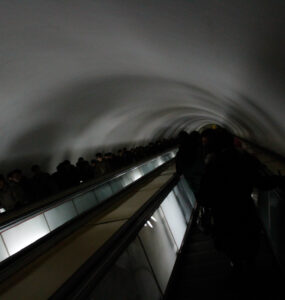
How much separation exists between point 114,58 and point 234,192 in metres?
5.16

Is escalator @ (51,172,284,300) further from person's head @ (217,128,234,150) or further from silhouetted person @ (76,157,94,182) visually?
silhouetted person @ (76,157,94,182)

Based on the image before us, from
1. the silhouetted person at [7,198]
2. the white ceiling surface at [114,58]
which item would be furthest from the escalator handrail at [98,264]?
the silhouetted person at [7,198]

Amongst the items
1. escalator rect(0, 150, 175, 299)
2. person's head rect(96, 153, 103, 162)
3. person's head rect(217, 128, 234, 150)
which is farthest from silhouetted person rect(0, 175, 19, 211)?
person's head rect(217, 128, 234, 150)

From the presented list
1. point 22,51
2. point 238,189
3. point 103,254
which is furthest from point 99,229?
point 22,51

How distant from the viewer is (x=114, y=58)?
7336mm

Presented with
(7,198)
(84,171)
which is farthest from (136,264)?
(84,171)

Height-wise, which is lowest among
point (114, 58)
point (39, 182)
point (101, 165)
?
point (101, 165)

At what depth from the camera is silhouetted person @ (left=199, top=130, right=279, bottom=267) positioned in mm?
3053

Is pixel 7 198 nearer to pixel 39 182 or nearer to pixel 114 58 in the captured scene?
pixel 39 182

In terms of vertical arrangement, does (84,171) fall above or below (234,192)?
above

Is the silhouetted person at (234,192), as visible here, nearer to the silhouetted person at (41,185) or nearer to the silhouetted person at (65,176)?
the silhouetted person at (41,185)

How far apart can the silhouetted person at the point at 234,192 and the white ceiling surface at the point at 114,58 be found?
1.12 m

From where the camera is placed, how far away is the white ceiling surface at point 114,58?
337 centimetres

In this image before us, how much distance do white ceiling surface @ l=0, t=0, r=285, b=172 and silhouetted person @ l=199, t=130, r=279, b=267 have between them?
1118 mm
